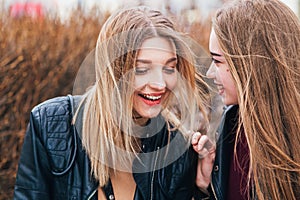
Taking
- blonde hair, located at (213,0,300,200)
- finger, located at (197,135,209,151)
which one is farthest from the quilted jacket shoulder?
blonde hair, located at (213,0,300,200)

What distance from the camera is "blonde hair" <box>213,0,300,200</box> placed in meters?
3.16

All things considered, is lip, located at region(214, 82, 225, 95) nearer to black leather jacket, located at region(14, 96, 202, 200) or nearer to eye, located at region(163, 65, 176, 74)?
eye, located at region(163, 65, 176, 74)

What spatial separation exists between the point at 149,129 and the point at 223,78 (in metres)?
0.48

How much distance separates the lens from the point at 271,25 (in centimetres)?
318

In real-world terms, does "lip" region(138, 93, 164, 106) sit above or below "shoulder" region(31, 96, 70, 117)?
above

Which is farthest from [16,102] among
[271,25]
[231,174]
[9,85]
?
[271,25]

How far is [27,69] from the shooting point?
4473mm

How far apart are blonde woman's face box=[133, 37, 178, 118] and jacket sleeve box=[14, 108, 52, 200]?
1.60ft

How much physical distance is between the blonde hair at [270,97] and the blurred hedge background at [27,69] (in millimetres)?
1052

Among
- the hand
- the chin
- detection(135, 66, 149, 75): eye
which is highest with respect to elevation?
detection(135, 66, 149, 75): eye

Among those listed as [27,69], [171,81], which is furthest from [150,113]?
[27,69]

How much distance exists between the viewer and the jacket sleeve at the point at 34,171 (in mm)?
3275

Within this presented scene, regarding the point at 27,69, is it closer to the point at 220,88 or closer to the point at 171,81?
the point at 171,81

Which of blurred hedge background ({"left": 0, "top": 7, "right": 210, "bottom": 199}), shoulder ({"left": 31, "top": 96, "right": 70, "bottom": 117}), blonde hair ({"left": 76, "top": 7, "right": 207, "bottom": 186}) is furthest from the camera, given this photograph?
→ blurred hedge background ({"left": 0, "top": 7, "right": 210, "bottom": 199})
